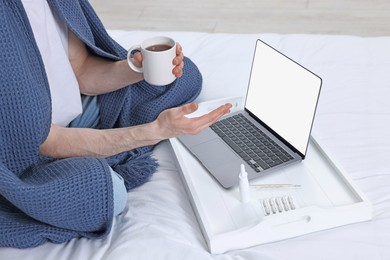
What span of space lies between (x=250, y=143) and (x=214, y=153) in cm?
9

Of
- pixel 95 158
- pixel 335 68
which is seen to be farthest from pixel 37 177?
pixel 335 68

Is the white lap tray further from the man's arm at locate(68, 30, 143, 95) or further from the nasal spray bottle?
the man's arm at locate(68, 30, 143, 95)

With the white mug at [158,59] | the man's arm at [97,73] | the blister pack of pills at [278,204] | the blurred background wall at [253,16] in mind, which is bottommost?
the blurred background wall at [253,16]

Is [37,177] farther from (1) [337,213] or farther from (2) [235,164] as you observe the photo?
(1) [337,213]

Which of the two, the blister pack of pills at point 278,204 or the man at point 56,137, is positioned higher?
the man at point 56,137

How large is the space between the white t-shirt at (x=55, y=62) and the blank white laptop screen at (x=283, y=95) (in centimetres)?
44

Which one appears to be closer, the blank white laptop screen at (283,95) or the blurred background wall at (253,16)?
the blank white laptop screen at (283,95)

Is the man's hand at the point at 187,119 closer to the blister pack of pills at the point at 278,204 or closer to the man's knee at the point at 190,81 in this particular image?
the blister pack of pills at the point at 278,204

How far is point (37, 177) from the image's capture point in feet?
4.59

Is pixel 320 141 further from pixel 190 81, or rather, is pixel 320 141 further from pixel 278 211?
pixel 190 81

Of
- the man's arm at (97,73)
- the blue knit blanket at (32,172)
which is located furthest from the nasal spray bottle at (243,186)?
the man's arm at (97,73)

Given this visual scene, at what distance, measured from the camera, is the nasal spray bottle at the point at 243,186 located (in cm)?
136

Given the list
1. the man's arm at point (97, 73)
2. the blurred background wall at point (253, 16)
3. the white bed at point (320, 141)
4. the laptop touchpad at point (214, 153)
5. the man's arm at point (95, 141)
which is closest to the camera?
the white bed at point (320, 141)

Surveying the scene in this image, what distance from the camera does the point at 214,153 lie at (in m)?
1.56
